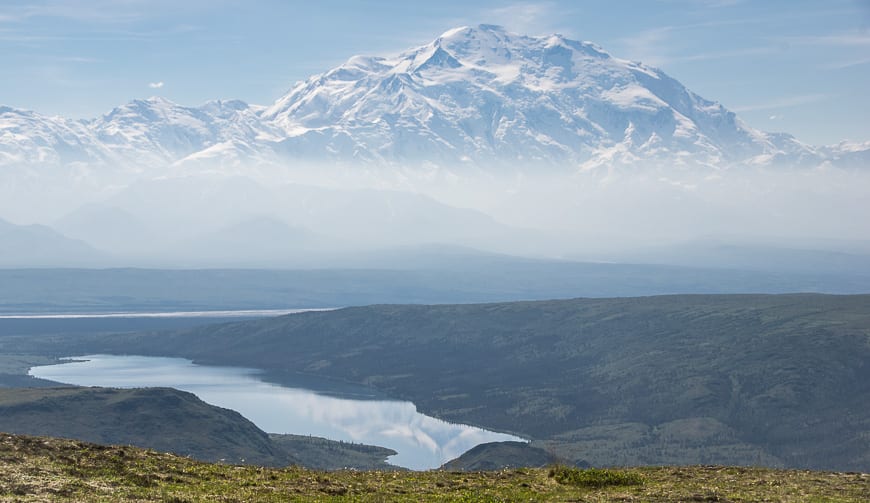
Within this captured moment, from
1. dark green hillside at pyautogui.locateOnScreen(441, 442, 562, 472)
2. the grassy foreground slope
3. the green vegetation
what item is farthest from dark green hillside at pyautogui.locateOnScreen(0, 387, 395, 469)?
the green vegetation

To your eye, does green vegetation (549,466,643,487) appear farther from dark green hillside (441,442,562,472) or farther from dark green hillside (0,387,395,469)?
dark green hillside (0,387,395,469)

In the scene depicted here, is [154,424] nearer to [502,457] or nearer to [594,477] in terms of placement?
[502,457]

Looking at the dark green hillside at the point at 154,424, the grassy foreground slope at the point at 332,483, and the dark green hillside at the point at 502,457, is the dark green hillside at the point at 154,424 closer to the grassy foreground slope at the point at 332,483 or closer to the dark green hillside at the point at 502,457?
the dark green hillside at the point at 502,457

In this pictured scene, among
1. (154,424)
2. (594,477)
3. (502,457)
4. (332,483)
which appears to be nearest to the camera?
(332,483)

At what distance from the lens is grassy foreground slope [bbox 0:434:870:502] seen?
34.1m

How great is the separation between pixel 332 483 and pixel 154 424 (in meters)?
151

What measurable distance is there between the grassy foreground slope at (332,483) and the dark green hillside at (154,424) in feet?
404

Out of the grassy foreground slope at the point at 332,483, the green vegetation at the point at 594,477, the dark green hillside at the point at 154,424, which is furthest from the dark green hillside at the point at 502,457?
the green vegetation at the point at 594,477

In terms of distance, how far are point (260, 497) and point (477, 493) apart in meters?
8.18

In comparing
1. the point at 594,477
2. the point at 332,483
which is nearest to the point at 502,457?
the point at 594,477

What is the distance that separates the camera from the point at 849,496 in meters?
37.4

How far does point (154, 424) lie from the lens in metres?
180

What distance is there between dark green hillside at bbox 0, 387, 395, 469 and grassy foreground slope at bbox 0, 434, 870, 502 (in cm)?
12301

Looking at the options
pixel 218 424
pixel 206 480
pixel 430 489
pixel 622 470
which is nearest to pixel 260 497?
pixel 206 480
